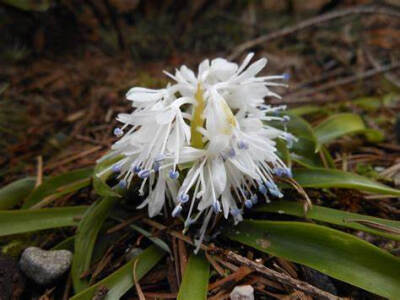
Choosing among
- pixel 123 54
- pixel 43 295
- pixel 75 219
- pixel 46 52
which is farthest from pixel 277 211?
pixel 46 52

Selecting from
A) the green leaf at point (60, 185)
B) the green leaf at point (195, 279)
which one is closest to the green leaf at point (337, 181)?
the green leaf at point (195, 279)

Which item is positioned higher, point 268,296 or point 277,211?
point 277,211

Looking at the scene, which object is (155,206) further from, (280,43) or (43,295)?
(280,43)

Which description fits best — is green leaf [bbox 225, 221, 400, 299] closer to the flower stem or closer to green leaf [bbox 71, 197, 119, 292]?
the flower stem

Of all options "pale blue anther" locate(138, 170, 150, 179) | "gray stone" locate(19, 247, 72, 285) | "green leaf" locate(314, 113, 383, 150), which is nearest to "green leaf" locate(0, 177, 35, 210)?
"gray stone" locate(19, 247, 72, 285)

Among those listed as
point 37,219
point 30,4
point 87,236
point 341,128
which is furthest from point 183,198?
point 30,4

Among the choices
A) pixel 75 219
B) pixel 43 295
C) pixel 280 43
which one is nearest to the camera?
pixel 43 295

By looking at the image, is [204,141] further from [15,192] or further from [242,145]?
[15,192]

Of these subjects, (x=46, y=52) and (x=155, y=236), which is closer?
(x=155, y=236)
